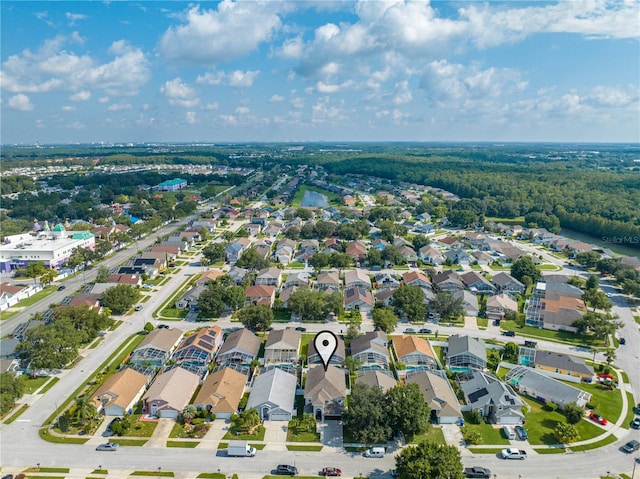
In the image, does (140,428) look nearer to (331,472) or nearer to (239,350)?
(239,350)

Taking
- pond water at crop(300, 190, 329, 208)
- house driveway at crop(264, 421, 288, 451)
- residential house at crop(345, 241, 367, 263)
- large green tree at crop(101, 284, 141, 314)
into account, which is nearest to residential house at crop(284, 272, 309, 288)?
residential house at crop(345, 241, 367, 263)

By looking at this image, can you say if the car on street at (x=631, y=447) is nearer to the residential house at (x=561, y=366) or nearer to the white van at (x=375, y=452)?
the residential house at (x=561, y=366)

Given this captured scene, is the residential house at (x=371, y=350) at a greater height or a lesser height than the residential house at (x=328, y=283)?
lesser

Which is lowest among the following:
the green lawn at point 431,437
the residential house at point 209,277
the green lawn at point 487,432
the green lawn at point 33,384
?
the green lawn at point 487,432

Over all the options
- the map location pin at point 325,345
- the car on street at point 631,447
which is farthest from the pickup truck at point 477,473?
the map location pin at point 325,345

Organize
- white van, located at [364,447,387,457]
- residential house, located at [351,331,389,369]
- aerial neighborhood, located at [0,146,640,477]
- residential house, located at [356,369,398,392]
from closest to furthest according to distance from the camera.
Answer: white van, located at [364,447,387,457] → aerial neighborhood, located at [0,146,640,477] → residential house, located at [356,369,398,392] → residential house, located at [351,331,389,369]

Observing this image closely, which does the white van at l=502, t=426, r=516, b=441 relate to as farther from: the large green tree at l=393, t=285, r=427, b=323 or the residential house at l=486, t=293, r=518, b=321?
the residential house at l=486, t=293, r=518, b=321
